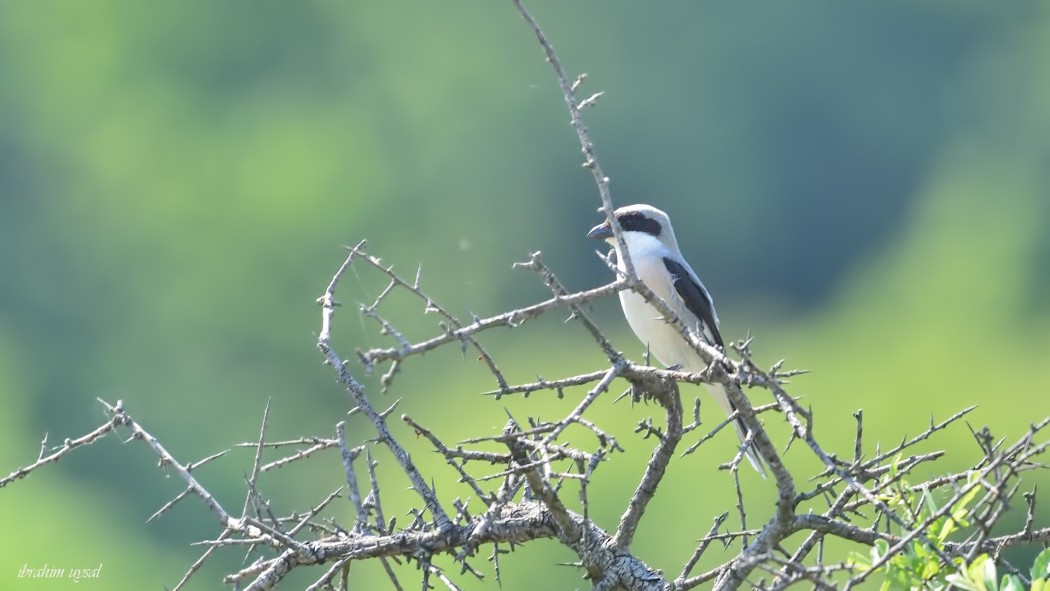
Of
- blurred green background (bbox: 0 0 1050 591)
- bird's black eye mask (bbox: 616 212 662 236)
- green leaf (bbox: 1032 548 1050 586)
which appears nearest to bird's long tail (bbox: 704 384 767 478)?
bird's black eye mask (bbox: 616 212 662 236)

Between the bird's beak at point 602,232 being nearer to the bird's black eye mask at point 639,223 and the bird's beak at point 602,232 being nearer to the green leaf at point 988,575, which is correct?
the bird's black eye mask at point 639,223

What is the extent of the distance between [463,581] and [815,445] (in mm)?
13078

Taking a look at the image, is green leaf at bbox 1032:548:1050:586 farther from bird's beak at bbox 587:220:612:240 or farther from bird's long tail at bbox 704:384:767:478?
bird's beak at bbox 587:220:612:240

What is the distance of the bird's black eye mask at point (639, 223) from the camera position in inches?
256

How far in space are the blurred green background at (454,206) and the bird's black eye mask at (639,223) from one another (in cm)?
1339

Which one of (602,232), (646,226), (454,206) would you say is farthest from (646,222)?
(454,206)

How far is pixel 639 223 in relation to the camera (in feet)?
21.4

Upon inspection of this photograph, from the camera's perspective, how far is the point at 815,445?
9.65 feet

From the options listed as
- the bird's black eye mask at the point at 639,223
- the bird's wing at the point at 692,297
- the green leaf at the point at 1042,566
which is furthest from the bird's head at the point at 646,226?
the green leaf at the point at 1042,566

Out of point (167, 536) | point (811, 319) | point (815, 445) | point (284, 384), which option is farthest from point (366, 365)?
point (811, 319)

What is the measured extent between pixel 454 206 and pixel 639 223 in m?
25.0

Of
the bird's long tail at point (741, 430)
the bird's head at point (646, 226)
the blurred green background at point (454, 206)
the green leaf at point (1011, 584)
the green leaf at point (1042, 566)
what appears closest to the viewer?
the green leaf at point (1011, 584)

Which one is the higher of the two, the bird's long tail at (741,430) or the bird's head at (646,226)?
the bird's head at (646,226)

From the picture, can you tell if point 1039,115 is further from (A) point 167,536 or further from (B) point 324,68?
(A) point 167,536
